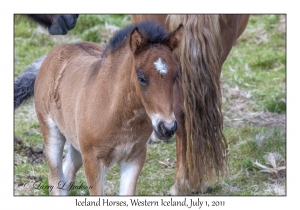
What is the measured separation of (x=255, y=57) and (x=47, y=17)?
4.06 meters

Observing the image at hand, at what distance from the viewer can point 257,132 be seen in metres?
6.40

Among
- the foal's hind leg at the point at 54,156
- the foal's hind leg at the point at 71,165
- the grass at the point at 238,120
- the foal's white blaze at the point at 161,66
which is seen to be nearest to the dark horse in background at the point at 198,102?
the grass at the point at 238,120

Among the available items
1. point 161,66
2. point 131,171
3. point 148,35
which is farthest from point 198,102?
point 161,66

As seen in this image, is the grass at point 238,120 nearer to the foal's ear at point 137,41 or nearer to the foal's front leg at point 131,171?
the foal's front leg at point 131,171

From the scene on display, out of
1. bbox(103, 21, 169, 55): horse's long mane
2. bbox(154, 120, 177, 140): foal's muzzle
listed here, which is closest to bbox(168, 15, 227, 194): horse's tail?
bbox(103, 21, 169, 55): horse's long mane

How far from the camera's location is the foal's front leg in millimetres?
4363

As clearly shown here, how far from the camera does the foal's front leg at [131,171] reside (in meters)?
4.36

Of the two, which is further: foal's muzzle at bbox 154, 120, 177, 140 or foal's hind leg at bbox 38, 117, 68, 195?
foal's hind leg at bbox 38, 117, 68, 195

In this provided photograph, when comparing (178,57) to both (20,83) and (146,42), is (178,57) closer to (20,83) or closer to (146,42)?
(146,42)

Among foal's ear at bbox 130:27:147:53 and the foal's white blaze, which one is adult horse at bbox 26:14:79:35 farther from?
the foal's white blaze

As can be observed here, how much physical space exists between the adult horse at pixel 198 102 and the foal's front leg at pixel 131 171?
0.74 metres

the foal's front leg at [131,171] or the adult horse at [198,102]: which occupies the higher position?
the adult horse at [198,102]
